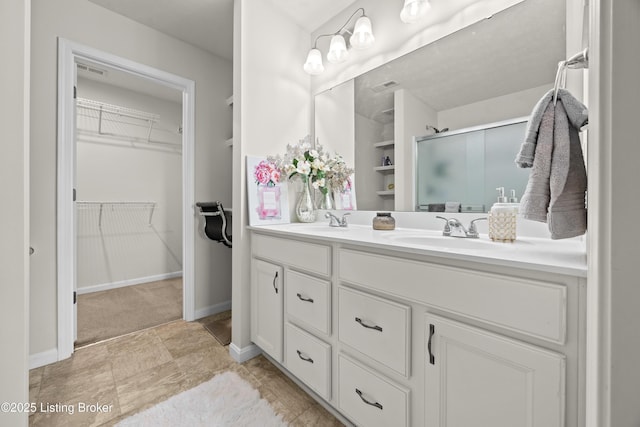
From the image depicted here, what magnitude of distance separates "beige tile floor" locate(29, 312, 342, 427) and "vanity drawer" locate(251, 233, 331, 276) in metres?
0.71

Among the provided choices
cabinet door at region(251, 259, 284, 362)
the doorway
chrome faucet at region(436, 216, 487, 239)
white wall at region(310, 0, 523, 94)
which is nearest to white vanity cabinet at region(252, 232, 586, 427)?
cabinet door at region(251, 259, 284, 362)

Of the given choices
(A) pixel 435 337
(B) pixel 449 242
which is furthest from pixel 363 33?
(A) pixel 435 337

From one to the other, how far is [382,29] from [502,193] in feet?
4.28

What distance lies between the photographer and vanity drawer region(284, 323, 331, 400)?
1.24m

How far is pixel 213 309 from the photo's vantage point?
8.44ft

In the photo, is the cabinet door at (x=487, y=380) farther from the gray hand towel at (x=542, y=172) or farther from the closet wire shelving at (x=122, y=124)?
the closet wire shelving at (x=122, y=124)

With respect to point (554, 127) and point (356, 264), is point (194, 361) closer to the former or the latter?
point (356, 264)

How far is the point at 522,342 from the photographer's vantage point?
694 mm

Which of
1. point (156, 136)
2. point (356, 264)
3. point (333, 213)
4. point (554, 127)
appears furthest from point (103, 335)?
point (554, 127)

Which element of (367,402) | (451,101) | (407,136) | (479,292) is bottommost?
(367,402)

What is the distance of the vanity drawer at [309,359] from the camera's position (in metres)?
1.24

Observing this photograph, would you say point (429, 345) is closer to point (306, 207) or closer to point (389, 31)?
point (306, 207)

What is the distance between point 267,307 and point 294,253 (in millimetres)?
463

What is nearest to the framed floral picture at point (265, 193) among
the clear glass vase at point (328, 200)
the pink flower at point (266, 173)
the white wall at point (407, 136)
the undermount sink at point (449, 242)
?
the pink flower at point (266, 173)
